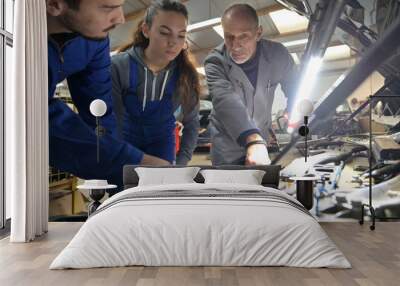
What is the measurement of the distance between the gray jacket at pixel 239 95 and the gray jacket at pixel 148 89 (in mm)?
313

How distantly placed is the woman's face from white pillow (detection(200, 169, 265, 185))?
5.67ft

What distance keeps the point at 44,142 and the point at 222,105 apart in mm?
2368

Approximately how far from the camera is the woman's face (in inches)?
251

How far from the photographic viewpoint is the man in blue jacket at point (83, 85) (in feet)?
20.1

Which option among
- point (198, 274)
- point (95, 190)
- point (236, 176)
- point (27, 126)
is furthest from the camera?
point (95, 190)

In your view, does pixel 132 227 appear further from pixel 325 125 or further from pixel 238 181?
pixel 325 125

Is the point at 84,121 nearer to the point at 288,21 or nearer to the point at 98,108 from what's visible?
the point at 98,108

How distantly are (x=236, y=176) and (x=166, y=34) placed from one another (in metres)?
2.17

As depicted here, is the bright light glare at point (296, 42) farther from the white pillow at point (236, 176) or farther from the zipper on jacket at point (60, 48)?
the zipper on jacket at point (60, 48)

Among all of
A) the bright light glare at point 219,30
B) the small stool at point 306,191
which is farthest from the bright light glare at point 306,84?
the bright light glare at point 219,30

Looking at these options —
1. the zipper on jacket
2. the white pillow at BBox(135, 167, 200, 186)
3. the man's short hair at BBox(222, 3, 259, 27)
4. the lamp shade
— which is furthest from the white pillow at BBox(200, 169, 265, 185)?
the zipper on jacket

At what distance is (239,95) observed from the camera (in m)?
6.48

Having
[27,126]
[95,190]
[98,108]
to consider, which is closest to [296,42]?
[98,108]

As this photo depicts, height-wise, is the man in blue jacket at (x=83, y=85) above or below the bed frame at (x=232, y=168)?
above
